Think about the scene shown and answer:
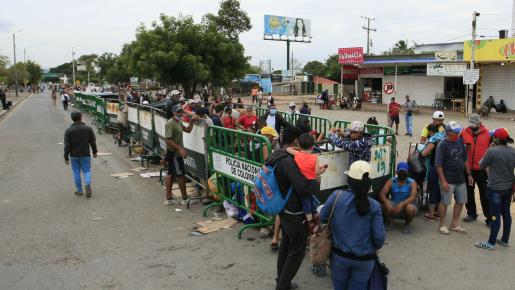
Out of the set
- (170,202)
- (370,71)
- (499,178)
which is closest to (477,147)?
(499,178)

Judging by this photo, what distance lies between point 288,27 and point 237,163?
53.7 meters

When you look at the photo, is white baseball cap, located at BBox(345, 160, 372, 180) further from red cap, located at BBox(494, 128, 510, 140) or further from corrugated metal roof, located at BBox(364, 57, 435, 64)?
corrugated metal roof, located at BBox(364, 57, 435, 64)

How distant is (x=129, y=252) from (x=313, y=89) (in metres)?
58.7

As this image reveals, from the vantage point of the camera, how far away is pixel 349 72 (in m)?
38.1

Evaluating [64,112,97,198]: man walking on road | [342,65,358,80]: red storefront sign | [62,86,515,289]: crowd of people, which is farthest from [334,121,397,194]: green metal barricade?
[342,65,358,80]: red storefront sign

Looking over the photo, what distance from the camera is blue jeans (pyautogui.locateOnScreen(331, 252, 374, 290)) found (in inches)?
137

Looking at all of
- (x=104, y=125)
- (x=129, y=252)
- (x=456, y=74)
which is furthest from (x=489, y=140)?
(x=456, y=74)

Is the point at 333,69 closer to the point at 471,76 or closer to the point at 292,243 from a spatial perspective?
the point at 471,76

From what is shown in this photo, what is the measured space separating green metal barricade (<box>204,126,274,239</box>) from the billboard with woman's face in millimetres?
50459

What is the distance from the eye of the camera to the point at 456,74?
28109 mm

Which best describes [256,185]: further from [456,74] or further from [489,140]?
[456,74]

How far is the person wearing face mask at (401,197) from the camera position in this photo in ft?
21.4

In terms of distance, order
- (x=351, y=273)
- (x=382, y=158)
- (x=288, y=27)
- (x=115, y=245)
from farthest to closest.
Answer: (x=288, y=27)
(x=382, y=158)
(x=115, y=245)
(x=351, y=273)

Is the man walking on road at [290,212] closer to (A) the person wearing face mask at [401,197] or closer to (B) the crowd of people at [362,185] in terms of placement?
(B) the crowd of people at [362,185]
